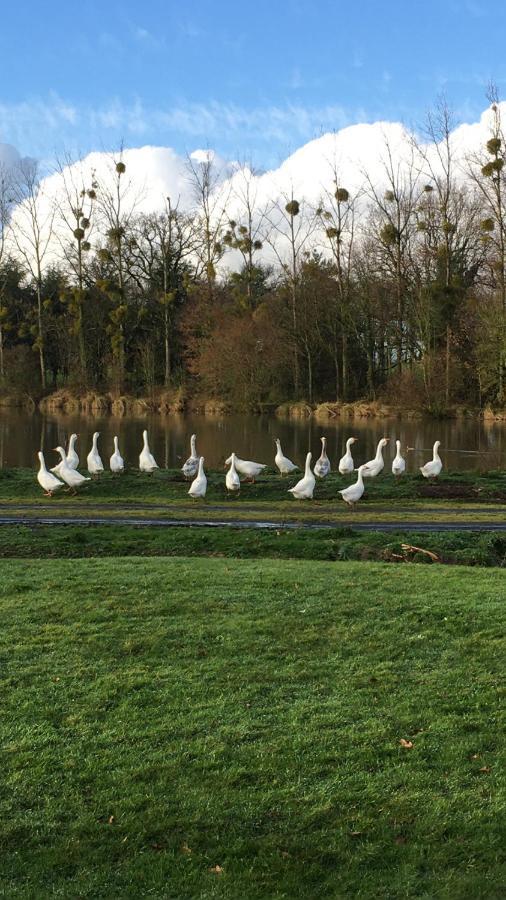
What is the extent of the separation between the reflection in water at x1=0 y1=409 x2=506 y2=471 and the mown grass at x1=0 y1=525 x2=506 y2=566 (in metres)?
14.3

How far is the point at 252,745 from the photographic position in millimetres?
5543

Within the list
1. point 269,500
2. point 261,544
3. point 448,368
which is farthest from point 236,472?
point 448,368

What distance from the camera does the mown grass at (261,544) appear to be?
12609mm

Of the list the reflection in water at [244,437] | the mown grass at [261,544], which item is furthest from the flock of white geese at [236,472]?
the reflection in water at [244,437]

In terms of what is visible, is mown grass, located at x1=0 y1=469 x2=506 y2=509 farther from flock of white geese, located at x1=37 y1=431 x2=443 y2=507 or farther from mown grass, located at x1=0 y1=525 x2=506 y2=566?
mown grass, located at x1=0 y1=525 x2=506 y2=566

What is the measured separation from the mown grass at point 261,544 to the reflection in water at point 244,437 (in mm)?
14263

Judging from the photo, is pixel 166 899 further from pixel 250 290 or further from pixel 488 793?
pixel 250 290

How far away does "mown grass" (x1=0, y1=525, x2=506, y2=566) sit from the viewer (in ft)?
41.4

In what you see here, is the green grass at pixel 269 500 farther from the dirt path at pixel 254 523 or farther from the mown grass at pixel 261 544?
the mown grass at pixel 261 544

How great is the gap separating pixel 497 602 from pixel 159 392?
5415 cm

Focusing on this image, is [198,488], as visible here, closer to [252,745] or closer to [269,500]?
[269,500]

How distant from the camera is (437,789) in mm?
4996

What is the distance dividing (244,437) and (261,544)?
26765mm

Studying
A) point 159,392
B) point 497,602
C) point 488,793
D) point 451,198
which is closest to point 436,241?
point 451,198
